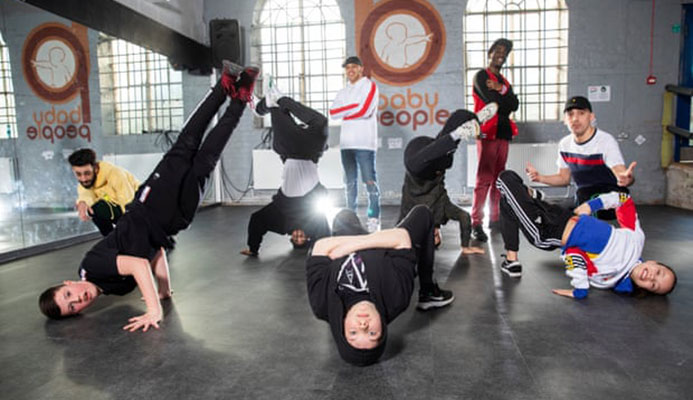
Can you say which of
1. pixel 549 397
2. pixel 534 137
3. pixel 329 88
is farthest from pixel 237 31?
pixel 549 397

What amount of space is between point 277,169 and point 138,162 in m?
2.08

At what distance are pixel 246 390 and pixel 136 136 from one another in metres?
5.57

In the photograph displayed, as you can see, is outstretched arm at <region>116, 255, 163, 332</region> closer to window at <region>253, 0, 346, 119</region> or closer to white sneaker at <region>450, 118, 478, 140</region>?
white sneaker at <region>450, 118, 478, 140</region>

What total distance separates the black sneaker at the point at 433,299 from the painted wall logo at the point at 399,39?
16.6 ft

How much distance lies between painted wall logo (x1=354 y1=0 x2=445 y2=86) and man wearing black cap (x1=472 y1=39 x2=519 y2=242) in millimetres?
2830

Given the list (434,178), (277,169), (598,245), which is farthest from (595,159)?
(277,169)

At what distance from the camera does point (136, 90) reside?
6.88m

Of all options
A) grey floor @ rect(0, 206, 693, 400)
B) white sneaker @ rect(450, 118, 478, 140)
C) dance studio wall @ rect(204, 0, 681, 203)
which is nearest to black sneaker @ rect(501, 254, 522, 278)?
grey floor @ rect(0, 206, 693, 400)

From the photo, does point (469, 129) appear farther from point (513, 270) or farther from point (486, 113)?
point (513, 270)

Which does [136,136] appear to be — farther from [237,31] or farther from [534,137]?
[534,137]

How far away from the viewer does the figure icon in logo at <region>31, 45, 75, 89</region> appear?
438cm

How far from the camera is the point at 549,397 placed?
60.4 inches

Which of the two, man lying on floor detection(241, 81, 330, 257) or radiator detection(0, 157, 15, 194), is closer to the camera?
man lying on floor detection(241, 81, 330, 257)

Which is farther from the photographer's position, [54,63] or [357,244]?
[54,63]
